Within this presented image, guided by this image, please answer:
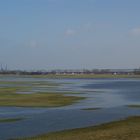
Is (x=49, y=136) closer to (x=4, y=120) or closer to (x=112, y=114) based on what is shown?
(x=4, y=120)

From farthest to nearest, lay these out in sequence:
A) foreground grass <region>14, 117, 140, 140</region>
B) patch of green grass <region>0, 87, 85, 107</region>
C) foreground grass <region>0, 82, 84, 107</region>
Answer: foreground grass <region>0, 82, 84, 107</region> < patch of green grass <region>0, 87, 85, 107</region> < foreground grass <region>14, 117, 140, 140</region>

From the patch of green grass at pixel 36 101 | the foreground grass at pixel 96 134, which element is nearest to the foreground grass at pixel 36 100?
the patch of green grass at pixel 36 101

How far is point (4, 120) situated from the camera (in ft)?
94.8

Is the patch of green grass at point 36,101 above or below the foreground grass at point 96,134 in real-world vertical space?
above

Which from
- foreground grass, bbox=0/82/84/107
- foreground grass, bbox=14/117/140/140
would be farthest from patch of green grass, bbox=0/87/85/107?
foreground grass, bbox=14/117/140/140

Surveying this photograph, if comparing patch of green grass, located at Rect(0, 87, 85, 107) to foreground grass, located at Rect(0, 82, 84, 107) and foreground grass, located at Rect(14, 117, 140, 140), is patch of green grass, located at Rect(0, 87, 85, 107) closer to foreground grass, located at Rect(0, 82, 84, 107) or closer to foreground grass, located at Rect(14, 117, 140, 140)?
foreground grass, located at Rect(0, 82, 84, 107)

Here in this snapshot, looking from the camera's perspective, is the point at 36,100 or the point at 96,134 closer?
the point at 96,134

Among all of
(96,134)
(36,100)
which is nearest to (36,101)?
(36,100)

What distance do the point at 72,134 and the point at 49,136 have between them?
1.29m

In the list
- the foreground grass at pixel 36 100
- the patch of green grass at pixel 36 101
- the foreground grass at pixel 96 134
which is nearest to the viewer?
the foreground grass at pixel 96 134

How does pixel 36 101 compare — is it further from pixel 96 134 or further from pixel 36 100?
pixel 96 134

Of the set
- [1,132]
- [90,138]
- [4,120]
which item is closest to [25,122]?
[4,120]

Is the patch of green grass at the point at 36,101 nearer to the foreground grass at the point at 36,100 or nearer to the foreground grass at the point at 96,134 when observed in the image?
the foreground grass at the point at 36,100

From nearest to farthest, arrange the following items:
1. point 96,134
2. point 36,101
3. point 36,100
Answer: point 96,134 < point 36,101 < point 36,100
